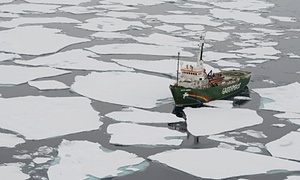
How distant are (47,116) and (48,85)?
2306 millimetres

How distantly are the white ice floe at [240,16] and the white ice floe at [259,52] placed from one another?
15.6 feet

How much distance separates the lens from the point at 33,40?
17.2 metres

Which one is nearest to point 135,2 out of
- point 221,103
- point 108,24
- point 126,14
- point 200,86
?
point 126,14

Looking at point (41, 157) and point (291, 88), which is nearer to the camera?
point (41, 157)

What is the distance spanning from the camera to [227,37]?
18812mm

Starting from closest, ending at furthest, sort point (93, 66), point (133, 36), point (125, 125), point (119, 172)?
1. point (119, 172)
2. point (125, 125)
3. point (93, 66)
4. point (133, 36)

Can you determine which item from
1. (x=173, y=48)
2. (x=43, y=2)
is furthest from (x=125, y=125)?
(x=43, y=2)

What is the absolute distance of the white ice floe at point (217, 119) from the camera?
10.4 meters

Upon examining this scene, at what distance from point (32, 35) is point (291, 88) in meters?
8.72

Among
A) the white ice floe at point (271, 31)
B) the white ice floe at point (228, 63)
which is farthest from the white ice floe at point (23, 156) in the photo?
the white ice floe at point (271, 31)

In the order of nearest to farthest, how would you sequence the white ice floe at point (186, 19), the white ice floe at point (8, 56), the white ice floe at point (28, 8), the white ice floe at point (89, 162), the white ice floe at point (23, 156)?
the white ice floe at point (89, 162) < the white ice floe at point (23, 156) < the white ice floe at point (8, 56) < the white ice floe at point (186, 19) < the white ice floe at point (28, 8)

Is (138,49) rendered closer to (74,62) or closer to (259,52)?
(74,62)

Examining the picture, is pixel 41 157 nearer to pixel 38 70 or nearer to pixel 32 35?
pixel 38 70

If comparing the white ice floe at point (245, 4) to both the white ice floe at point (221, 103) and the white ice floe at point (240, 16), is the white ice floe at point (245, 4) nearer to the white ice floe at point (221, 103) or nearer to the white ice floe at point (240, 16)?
the white ice floe at point (240, 16)
